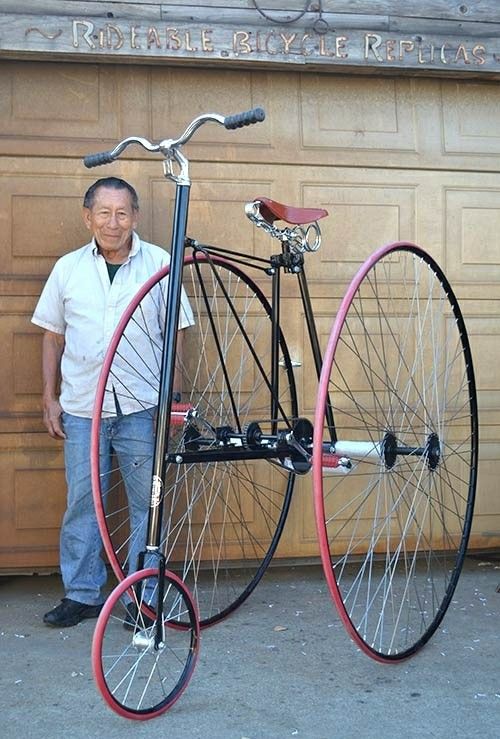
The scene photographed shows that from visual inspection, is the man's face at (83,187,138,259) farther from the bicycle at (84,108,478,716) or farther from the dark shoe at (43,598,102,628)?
the dark shoe at (43,598,102,628)

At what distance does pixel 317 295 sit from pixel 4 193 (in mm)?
1389

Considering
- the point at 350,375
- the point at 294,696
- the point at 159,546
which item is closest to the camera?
the point at 159,546

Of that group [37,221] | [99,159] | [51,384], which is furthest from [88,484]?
[99,159]

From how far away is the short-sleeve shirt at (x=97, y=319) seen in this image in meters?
3.63

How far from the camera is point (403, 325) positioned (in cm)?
426

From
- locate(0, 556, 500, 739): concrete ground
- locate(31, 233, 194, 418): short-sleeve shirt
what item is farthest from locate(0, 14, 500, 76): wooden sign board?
locate(0, 556, 500, 739): concrete ground

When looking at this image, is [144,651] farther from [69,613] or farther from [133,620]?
[69,613]

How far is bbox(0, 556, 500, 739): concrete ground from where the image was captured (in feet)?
9.07

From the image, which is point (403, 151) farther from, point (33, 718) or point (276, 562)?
point (33, 718)

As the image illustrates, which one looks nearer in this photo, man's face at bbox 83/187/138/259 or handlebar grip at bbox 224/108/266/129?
handlebar grip at bbox 224/108/266/129

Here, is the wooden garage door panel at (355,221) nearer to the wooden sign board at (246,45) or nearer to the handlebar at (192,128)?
the wooden sign board at (246,45)

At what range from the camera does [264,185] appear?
4.15m

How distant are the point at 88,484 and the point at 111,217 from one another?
102 centimetres

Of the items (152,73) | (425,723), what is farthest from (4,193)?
(425,723)
